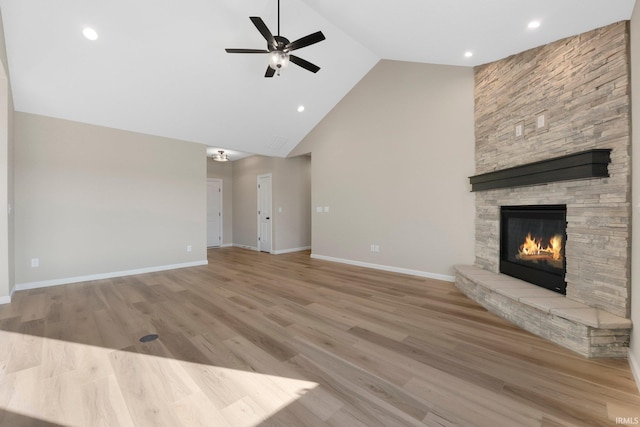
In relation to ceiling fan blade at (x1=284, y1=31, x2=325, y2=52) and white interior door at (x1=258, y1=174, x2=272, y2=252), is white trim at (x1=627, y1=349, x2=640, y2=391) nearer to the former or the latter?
ceiling fan blade at (x1=284, y1=31, x2=325, y2=52)

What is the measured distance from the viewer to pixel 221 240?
27.1 ft

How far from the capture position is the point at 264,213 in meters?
7.24

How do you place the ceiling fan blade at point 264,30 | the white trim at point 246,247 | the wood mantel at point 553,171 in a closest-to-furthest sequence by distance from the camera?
the wood mantel at point 553,171, the ceiling fan blade at point 264,30, the white trim at point 246,247

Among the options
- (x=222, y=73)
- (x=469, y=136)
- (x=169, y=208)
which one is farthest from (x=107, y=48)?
(x=469, y=136)

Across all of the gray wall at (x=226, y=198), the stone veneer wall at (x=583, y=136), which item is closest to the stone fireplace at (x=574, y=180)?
the stone veneer wall at (x=583, y=136)

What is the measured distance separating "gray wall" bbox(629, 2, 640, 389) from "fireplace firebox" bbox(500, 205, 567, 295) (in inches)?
23.2

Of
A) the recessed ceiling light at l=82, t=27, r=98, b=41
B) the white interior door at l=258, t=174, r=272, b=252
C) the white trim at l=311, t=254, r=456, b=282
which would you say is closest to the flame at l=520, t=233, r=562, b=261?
the white trim at l=311, t=254, r=456, b=282

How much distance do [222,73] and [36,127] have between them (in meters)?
2.86

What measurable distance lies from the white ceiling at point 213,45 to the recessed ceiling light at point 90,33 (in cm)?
7

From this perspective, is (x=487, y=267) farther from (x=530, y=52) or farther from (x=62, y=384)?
(x=62, y=384)

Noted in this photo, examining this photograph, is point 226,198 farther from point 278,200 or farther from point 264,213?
point 278,200

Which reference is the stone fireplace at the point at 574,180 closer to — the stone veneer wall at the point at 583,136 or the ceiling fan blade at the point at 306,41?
the stone veneer wall at the point at 583,136

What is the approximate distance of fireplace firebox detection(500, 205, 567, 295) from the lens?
8.61 feet

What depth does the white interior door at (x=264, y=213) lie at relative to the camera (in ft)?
23.2
